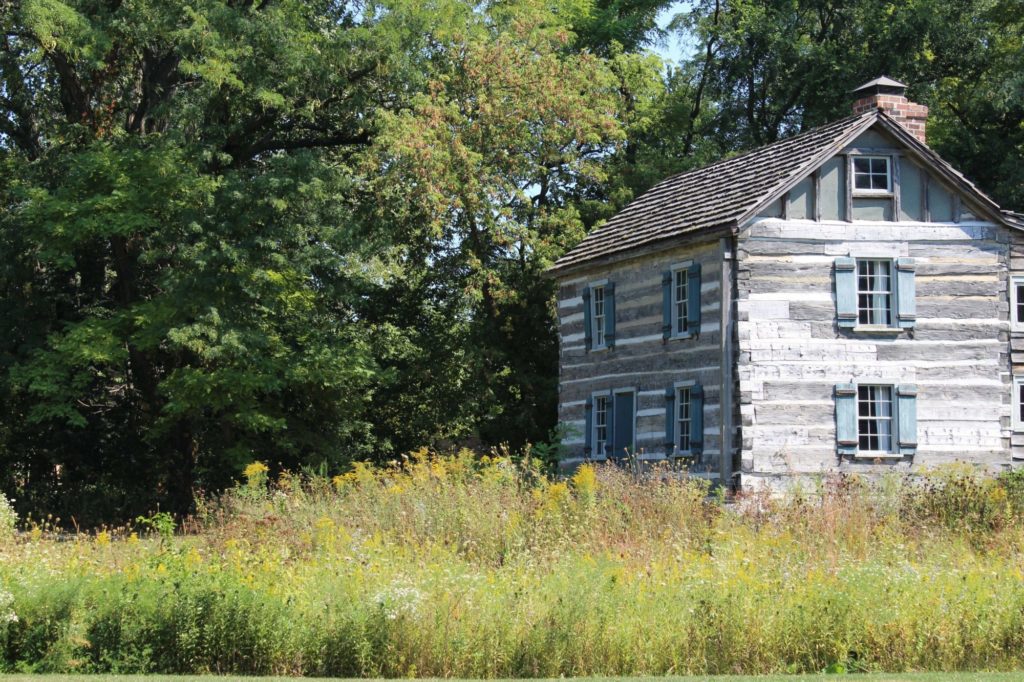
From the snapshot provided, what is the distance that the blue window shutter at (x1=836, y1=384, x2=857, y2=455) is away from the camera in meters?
24.5

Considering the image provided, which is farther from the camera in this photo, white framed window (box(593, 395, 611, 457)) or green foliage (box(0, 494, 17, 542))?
white framed window (box(593, 395, 611, 457))

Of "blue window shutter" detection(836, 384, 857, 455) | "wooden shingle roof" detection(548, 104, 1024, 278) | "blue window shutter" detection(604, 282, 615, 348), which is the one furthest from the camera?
"blue window shutter" detection(604, 282, 615, 348)

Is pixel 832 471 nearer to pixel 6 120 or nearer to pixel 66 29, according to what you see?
pixel 66 29

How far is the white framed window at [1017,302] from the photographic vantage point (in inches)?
1163

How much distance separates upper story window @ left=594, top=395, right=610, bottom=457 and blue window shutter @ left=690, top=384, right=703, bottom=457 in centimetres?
365

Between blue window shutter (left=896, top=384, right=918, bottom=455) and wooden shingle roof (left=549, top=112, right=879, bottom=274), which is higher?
wooden shingle roof (left=549, top=112, right=879, bottom=274)

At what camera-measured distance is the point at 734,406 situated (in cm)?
2464

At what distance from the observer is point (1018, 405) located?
29.2 meters

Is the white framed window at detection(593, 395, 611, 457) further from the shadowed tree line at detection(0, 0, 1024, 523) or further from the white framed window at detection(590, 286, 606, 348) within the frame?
the shadowed tree line at detection(0, 0, 1024, 523)

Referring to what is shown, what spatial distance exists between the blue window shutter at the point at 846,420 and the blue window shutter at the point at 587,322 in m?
6.82

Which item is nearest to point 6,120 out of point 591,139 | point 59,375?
point 59,375

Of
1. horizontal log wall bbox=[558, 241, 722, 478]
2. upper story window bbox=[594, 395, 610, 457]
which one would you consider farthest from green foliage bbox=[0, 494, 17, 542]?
upper story window bbox=[594, 395, 610, 457]

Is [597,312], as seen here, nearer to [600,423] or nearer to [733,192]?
[600,423]

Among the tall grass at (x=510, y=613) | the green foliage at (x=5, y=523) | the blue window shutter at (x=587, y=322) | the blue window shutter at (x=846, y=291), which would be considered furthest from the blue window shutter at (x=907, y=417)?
the green foliage at (x=5, y=523)
